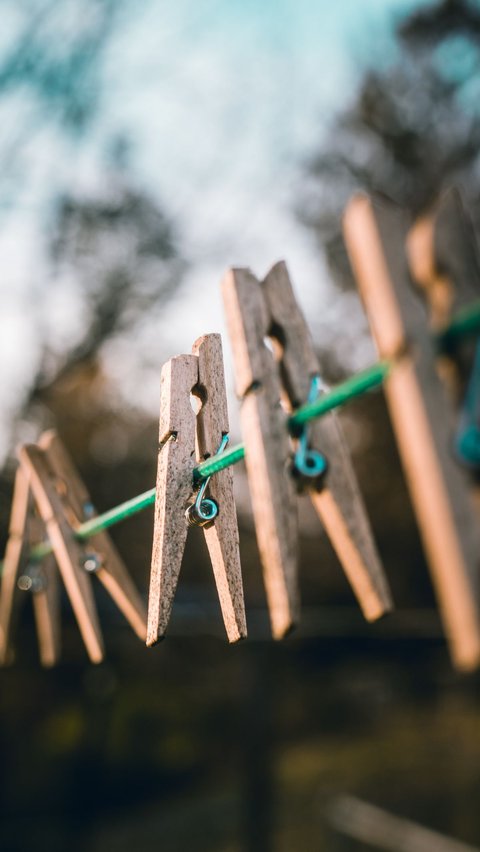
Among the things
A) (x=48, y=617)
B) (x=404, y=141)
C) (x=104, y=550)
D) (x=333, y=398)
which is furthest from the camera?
(x=404, y=141)

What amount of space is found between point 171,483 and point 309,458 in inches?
10.7

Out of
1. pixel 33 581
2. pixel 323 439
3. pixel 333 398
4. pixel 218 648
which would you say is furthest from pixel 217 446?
pixel 218 648

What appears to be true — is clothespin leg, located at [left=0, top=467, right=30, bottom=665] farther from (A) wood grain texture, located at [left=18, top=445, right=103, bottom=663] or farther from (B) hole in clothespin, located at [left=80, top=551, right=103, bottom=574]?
(B) hole in clothespin, located at [left=80, top=551, right=103, bottom=574]

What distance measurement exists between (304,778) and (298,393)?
308 inches

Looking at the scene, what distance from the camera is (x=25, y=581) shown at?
74.0 inches

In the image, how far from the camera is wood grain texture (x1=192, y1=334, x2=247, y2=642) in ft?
3.59

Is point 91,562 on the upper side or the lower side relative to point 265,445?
lower

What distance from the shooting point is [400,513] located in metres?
8.72

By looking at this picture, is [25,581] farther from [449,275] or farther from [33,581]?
[449,275]

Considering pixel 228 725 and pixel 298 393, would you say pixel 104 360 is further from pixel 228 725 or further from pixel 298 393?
pixel 298 393

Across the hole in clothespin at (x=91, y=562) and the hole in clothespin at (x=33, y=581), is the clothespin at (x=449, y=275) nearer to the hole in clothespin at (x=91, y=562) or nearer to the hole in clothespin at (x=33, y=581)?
the hole in clothespin at (x=91, y=562)

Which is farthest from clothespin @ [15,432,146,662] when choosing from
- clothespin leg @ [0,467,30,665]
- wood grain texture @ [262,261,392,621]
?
wood grain texture @ [262,261,392,621]

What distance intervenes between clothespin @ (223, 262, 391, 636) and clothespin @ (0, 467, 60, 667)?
1.08m

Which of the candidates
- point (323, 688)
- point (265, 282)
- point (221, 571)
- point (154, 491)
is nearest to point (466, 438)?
point (265, 282)
